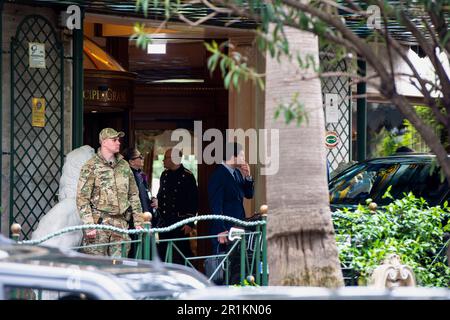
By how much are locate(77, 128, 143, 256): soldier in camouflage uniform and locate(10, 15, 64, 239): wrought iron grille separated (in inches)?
65.6

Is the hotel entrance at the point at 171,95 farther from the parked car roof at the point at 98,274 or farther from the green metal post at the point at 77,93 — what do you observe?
the parked car roof at the point at 98,274

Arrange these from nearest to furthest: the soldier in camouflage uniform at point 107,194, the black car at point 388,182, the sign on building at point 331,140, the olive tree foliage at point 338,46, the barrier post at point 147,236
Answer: the olive tree foliage at point 338,46 < the barrier post at point 147,236 < the soldier in camouflage uniform at point 107,194 < the black car at point 388,182 < the sign on building at point 331,140

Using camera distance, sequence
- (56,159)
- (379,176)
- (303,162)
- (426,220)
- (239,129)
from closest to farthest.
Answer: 1. (303,162)
2. (426,220)
3. (379,176)
4. (56,159)
5. (239,129)

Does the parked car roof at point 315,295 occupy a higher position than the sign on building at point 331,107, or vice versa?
the sign on building at point 331,107

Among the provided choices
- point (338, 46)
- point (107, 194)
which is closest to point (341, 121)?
point (107, 194)

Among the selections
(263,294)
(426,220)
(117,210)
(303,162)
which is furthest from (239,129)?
(263,294)

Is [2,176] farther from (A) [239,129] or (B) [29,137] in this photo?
(A) [239,129]

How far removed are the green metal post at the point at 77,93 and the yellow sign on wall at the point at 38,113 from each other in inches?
15.6

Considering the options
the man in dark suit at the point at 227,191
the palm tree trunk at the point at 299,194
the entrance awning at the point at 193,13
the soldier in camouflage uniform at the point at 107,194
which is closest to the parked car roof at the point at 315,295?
the palm tree trunk at the point at 299,194

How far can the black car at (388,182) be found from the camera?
11695 mm

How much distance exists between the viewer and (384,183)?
39.9 feet

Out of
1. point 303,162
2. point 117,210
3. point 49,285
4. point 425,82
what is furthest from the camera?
point 117,210
